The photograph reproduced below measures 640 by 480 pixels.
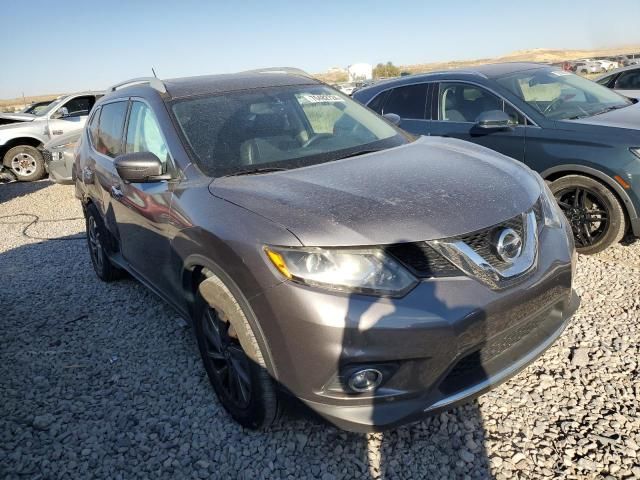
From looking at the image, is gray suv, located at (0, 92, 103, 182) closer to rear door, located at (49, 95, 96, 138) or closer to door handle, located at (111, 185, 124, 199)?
rear door, located at (49, 95, 96, 138)

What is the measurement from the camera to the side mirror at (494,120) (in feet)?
15.4

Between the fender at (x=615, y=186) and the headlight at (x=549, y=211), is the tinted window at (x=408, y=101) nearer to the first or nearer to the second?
the fender at (x=615, y=186)

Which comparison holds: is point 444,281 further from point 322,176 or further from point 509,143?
point 509,143

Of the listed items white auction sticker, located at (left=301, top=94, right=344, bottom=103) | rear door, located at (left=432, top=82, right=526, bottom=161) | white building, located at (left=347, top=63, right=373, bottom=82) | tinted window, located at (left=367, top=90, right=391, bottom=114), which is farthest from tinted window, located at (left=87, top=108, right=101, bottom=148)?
white building, located at (left=347, top=63, right=373, bottom=82)

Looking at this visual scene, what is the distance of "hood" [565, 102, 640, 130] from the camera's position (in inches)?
167

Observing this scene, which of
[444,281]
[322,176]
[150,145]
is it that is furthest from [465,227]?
[150,145]

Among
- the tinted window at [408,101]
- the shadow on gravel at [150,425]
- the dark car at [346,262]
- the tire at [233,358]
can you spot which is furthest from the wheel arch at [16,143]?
the tire at [233,358]

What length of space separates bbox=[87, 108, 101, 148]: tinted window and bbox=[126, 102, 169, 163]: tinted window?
3.54ft

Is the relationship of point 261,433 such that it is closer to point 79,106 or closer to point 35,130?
point 35,130

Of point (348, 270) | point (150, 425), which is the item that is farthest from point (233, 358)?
point (348, 270)

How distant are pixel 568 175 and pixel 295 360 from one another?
3545 mm

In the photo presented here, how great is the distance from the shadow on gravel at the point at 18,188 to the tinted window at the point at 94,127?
263 inches

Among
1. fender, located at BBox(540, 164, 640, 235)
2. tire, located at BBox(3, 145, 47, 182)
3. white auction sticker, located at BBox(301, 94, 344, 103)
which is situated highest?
white auction sticker, located at BBox(301, 94, 344, 103)

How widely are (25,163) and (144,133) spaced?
10.4 m
